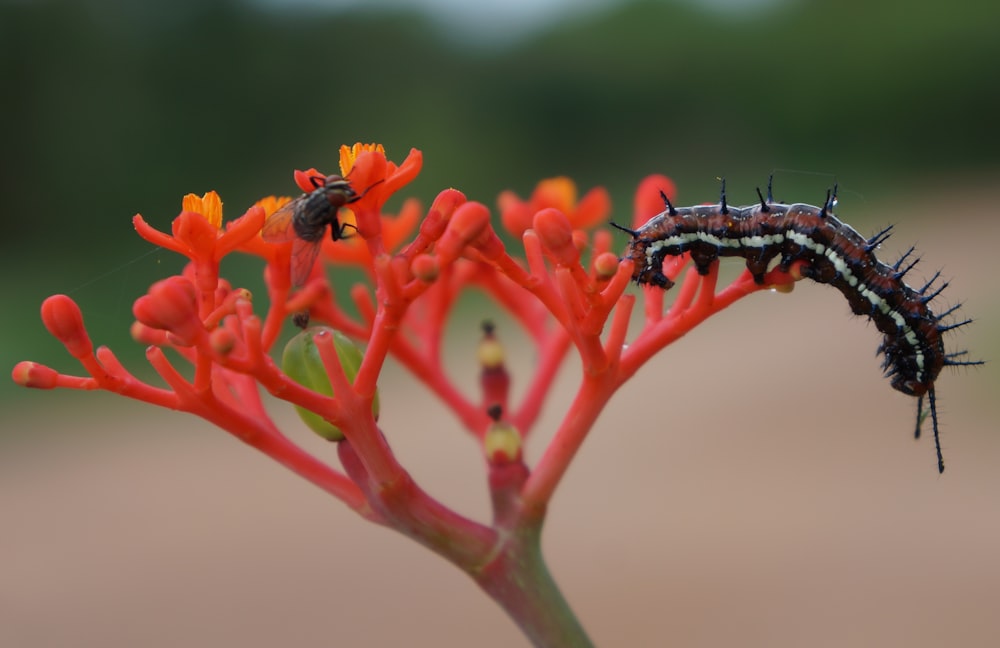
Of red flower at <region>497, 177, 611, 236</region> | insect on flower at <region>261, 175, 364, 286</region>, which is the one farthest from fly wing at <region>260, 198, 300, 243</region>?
red flower at <region>497, 177, 611, 236</region>

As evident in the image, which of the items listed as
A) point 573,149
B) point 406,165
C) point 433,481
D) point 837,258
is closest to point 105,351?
point 406,165

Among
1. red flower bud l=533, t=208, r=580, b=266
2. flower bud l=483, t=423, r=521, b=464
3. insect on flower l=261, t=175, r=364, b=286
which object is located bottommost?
flower bud l=483, t=423, r=521, b=464

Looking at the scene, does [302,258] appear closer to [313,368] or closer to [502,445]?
[313,368]

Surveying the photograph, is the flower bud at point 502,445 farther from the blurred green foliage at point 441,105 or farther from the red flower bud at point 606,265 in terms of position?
the blurred green foliage at point 441,105

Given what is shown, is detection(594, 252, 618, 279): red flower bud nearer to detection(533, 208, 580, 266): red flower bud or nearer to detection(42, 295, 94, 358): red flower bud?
detection(533, 208, 580, 266): red flower bud

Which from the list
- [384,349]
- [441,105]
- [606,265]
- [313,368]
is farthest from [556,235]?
[441,105]
